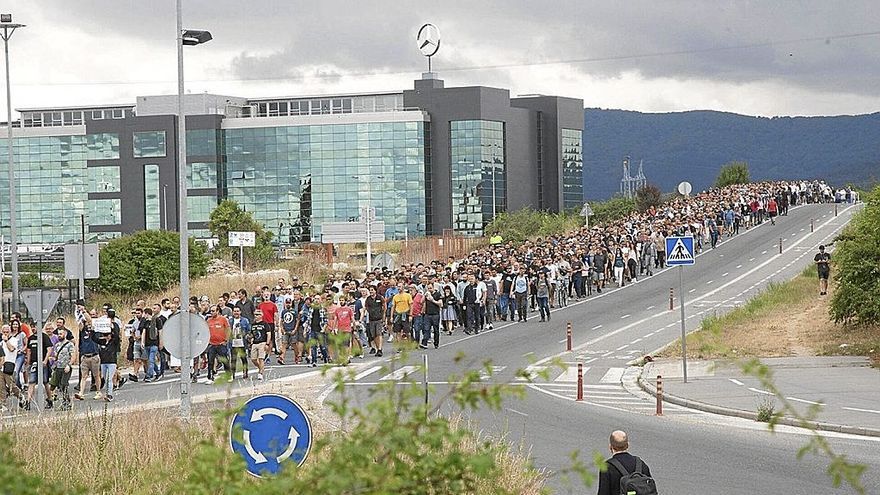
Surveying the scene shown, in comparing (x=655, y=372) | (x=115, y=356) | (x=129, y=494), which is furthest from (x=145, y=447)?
(x=655, y=372)

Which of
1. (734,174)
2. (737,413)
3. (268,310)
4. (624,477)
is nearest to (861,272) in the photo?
(737,413)

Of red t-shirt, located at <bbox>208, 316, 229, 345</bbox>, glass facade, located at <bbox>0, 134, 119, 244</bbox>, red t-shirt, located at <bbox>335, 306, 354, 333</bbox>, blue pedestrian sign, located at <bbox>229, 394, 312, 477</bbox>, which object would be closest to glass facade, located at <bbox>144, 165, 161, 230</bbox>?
glass facade, located at <bbox>0, 134, 119, 244</bbox>

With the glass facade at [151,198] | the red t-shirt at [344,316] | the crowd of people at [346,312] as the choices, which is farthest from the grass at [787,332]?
the glass facade at [151,198]

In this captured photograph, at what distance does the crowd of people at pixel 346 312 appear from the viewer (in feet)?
82.4

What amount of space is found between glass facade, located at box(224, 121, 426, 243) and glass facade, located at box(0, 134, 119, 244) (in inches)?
493

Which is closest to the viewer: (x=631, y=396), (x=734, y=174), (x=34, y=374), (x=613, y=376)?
(x=34, y=374)

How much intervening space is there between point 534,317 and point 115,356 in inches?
715

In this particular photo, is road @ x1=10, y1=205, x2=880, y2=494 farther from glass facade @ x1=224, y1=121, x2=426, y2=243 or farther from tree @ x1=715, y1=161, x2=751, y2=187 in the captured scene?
tree @ x1=715, y1=161, x2=751, y2=187

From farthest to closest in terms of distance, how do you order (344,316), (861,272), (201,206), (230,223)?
(201,206)
(230,223)
(861,272)
(344,316)

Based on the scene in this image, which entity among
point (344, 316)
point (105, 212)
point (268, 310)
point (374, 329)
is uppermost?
point (105, 212)

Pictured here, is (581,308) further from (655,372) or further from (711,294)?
(655,372)

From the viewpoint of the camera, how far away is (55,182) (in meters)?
109

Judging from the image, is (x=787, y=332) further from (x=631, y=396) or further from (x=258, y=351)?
(x=258, y=351)

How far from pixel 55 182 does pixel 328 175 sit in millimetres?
23804
